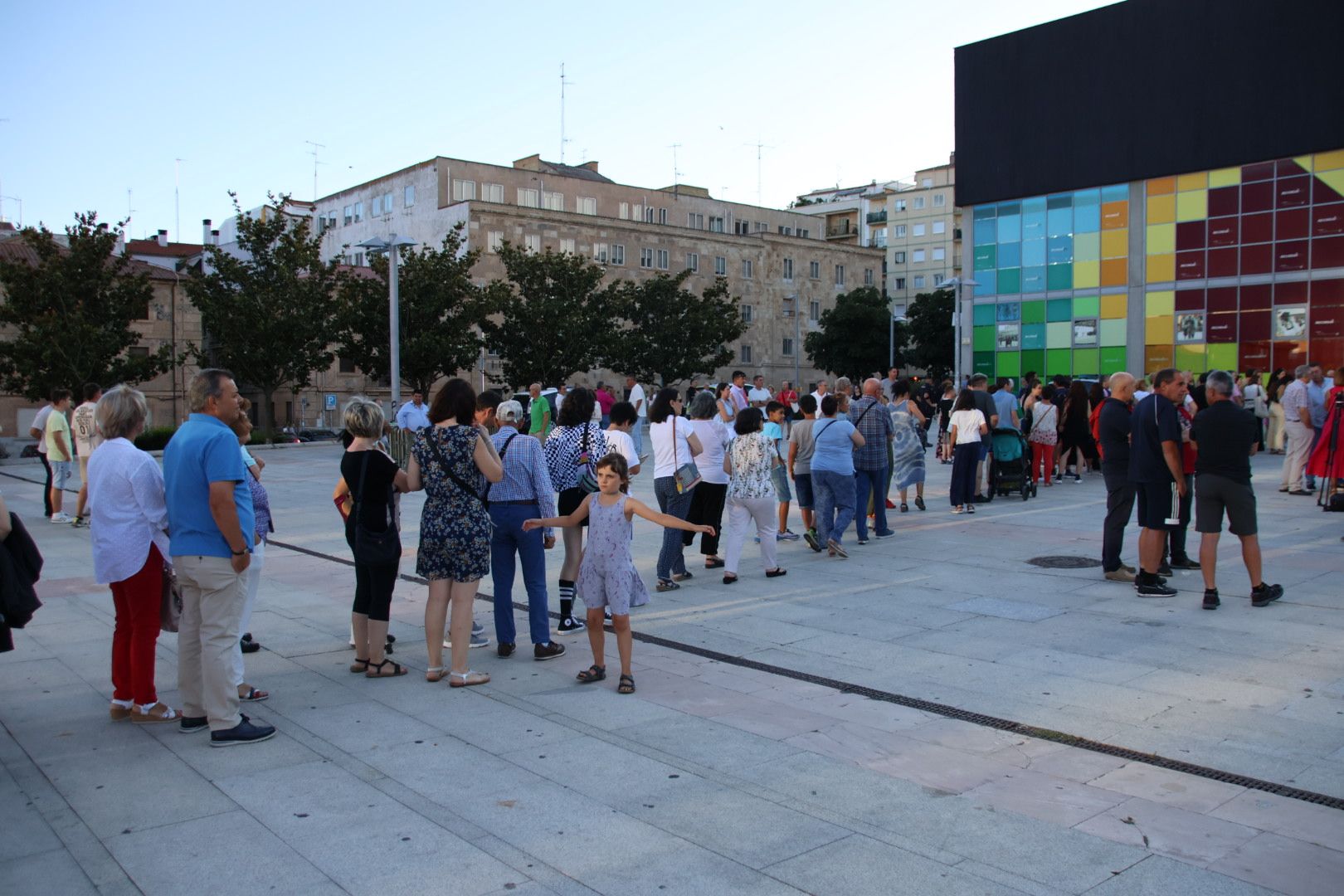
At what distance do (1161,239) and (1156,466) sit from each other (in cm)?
3089

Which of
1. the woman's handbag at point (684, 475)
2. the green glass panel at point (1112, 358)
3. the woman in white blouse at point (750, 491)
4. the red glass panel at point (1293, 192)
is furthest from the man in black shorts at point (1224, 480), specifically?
the green glass panel at point (1112, 358)

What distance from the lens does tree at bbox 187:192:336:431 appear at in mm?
37250

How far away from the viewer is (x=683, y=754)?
17.1 ft

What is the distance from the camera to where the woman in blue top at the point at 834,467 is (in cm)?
1091

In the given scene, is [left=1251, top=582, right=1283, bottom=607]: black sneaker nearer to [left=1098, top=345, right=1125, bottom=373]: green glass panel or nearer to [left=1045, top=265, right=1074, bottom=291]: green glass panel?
[left=1098, top=345, right=1125, bottom=373]: green glass panel

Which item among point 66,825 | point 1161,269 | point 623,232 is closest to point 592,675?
point 66,825

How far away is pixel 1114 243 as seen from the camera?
37031 mm

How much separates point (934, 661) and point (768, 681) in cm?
122

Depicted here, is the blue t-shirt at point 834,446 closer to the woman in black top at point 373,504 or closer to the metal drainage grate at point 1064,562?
the metal drainage grate at point 1064,562

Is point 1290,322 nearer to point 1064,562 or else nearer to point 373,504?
point 1064,562

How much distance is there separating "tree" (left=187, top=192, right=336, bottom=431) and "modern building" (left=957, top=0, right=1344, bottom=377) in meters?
24.7

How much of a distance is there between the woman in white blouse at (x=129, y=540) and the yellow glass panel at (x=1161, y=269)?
3662 centimetres

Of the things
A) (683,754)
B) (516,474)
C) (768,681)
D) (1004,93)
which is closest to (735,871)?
(683,754)

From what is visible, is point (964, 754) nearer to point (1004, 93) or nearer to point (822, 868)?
point (822, 868)
